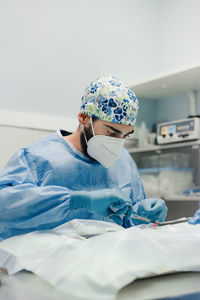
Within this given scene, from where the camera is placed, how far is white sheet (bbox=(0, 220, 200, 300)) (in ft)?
2.63

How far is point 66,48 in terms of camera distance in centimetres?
295

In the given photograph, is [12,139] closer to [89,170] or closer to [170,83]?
[89,170]

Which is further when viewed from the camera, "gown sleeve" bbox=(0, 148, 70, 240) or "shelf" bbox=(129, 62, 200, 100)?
"shelf" bbox=(129, 62, 200, 100)

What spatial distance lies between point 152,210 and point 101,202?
35 centimetres

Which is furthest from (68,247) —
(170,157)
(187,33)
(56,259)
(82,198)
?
(187,33)

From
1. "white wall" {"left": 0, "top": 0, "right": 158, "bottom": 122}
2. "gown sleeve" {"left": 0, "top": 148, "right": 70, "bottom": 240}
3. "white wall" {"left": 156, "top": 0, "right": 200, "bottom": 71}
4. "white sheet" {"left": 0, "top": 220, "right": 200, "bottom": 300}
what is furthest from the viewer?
"white wall" {"left": 156, "top": 0, "right": 200, "bottom": 71}

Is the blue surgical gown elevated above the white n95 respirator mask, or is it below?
below

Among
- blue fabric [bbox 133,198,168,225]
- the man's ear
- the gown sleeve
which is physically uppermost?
the man's ear

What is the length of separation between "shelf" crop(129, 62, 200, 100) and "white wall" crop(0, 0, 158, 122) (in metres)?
0.21

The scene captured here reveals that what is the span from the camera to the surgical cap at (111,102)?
159 cm

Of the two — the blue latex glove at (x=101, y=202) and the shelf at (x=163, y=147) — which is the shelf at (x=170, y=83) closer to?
the shelf at (x=163, y=147)

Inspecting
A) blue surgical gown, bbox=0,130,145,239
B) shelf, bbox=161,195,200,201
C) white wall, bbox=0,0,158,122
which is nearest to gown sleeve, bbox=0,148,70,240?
blue surgical gown, bbox=0,130,145,239

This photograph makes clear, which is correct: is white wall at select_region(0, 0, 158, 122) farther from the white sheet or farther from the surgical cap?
the white sheet

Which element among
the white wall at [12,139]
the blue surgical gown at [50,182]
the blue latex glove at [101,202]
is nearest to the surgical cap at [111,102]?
the blue surgical gown at [50,182]
